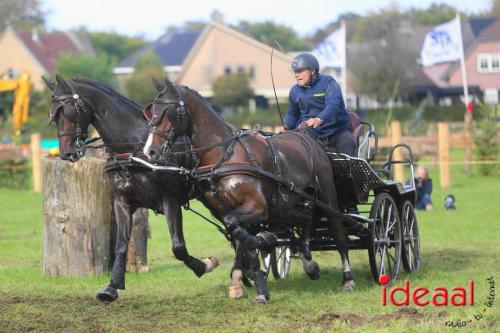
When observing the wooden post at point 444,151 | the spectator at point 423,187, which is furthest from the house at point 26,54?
the spectator at point 423,187

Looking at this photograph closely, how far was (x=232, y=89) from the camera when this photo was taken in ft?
234

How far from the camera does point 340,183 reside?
10.9m

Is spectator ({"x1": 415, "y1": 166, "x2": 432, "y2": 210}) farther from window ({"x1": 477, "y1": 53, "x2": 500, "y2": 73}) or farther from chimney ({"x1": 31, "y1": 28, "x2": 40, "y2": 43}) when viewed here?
chimney ({"x1": 31, "y1": 28, "x2": 40, "y2": 43})

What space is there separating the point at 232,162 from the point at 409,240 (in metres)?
3.29

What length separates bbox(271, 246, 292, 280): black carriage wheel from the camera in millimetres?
11320

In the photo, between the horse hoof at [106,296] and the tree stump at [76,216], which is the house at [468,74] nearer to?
the tree stump at [76,216]

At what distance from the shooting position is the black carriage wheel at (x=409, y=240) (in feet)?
37.6

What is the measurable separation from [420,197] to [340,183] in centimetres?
914

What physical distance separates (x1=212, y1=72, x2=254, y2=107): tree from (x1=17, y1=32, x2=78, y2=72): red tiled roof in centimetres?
2285

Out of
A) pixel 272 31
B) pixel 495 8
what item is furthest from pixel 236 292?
pixel 272 31

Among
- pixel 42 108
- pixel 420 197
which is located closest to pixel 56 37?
pixel 42 108

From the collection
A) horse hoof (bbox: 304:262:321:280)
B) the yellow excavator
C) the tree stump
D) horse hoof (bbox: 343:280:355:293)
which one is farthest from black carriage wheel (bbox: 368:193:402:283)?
the yellow excavator

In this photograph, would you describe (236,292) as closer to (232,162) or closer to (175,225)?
(175,225)

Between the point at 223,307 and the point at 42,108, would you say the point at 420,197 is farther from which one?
the point at 42,108
